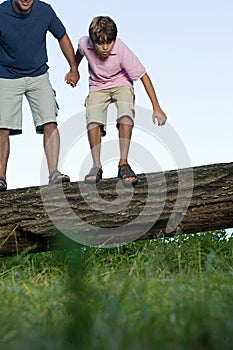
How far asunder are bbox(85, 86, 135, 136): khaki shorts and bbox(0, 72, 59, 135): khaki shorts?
1.19 feet

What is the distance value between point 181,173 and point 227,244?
0.85m

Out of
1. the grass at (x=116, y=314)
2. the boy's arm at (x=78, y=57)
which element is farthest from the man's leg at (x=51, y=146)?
the grass at (x=116, y=314)

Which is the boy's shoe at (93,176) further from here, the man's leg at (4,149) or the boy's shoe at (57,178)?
the man's leg at (4,149)

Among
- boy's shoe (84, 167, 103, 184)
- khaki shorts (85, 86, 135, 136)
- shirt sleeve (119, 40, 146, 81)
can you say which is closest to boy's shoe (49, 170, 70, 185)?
boy's shoe (84, 167, 103, 184)

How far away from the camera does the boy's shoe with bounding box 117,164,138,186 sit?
5246 millimetres

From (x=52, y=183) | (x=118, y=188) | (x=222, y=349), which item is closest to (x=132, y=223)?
(x=118, y=188)

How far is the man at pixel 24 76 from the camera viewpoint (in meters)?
5.59

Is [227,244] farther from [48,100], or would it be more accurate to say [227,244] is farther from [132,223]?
[48,100]

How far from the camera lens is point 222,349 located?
204 cm

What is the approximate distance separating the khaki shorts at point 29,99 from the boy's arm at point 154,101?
828 mm

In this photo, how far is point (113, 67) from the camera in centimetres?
549

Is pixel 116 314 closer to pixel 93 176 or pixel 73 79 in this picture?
pixel 93 176

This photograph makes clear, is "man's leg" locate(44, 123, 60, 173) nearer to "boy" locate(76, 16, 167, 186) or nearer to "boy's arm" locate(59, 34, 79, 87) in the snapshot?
"boy" locate(76, 16, 167, 186)

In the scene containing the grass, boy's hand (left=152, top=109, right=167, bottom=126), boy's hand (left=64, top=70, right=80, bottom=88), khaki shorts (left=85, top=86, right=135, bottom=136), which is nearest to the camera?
the grass
